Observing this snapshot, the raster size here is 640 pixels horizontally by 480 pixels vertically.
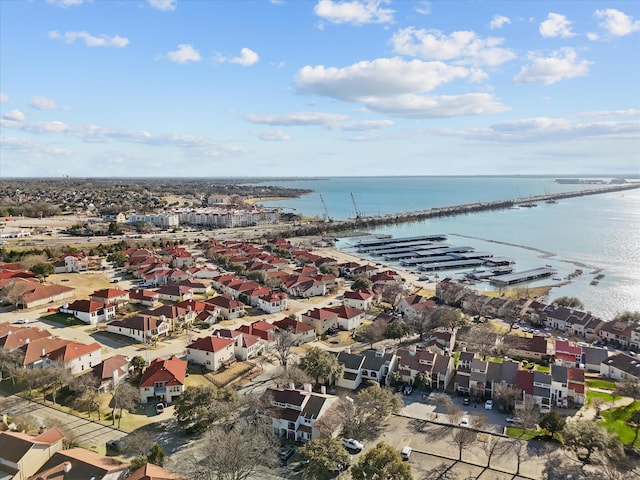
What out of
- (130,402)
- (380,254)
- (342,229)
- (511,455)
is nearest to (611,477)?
(511,455)

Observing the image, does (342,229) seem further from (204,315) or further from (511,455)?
(511,455)

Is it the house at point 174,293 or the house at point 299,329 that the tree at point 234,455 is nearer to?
the house at point 299,329

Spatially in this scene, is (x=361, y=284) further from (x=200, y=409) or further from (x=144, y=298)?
(x=200, y=409)

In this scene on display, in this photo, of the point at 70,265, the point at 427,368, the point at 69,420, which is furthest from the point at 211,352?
the point at 70,265

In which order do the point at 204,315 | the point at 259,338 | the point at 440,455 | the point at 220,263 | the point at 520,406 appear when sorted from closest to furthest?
the point at 440,455 → the point at 520,406 → the point at 259,338 → the point at 204,315 → the point at 220,263

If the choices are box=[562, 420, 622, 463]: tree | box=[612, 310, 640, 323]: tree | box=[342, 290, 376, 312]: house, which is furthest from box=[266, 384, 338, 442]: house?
box=[612, 310, 640, 323]: tree
